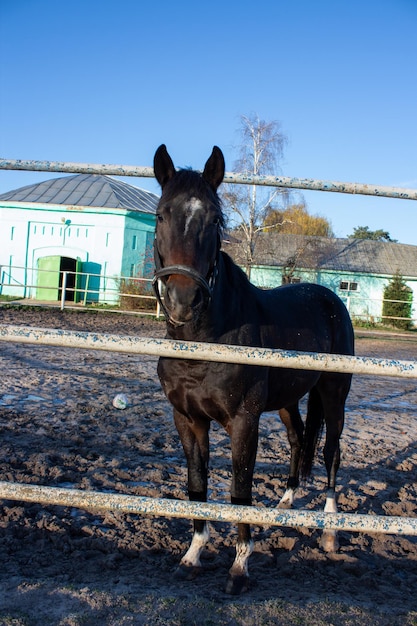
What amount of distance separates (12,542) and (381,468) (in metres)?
3.34

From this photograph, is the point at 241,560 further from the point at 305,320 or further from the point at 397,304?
the point at 397,304

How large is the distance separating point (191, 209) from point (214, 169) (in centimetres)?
34

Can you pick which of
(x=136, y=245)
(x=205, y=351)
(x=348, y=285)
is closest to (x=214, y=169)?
(x=205, y=351)

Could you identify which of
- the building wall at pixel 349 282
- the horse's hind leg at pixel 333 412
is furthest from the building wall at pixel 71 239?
the horse's hind leg at pixel 333 412

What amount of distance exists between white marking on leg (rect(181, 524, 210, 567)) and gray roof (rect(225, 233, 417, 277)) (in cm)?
2797

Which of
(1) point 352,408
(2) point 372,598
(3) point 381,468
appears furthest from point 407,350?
(2) point 372,598

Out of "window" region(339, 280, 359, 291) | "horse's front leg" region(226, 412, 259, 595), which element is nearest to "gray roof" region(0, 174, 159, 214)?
"window" region(339, 280, 359, 291)

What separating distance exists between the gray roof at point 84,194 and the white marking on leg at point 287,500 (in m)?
23.5

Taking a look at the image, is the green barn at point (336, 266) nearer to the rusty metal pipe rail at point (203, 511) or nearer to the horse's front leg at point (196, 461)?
the horse's front leg at point (196, 461)

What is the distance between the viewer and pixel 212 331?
2.55m

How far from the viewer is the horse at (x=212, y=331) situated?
7.00ft

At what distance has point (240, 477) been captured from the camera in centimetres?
261

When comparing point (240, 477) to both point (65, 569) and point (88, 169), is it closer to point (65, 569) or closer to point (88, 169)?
point (65, 569)

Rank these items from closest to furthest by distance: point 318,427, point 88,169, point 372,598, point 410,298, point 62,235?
1. point 88,169
2. point 372,598
3. point 318,427
4. point 62,235
5. point 410,298
